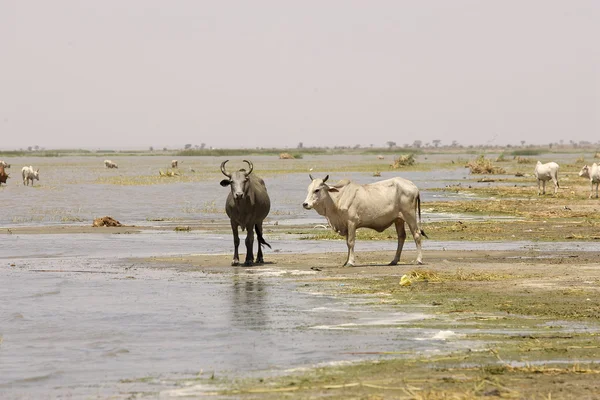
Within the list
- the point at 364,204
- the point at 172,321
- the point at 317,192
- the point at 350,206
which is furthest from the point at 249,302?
the point at 364,204

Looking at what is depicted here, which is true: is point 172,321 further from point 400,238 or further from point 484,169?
point 484,169

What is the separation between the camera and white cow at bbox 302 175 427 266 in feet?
65.0

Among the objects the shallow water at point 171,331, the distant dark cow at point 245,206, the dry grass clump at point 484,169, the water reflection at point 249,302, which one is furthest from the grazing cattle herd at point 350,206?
the dry grass clump at point 484,169

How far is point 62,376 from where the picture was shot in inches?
404

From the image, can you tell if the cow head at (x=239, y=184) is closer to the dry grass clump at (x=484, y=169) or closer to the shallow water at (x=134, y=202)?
the shallow water at (x=134, y=202)

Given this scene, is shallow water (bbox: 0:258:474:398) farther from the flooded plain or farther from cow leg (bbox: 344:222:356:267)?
cow leg (bbox: 344:222:356:267)

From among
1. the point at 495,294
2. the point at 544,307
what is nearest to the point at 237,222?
the point at 495,294

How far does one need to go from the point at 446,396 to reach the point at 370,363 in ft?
5.80

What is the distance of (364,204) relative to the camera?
19875 mm

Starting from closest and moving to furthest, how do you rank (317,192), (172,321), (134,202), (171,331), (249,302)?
(171,331), (172,321), (249,302), (317,192), (134,202)

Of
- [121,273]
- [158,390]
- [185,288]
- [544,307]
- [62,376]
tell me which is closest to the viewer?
[158,390]

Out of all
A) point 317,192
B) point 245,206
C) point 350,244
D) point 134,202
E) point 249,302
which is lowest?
point 134,202

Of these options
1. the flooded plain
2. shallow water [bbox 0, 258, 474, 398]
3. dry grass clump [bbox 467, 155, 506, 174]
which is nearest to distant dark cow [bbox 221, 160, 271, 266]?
the flooded plain

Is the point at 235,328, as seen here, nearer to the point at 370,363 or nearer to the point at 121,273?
the point at 370,363
